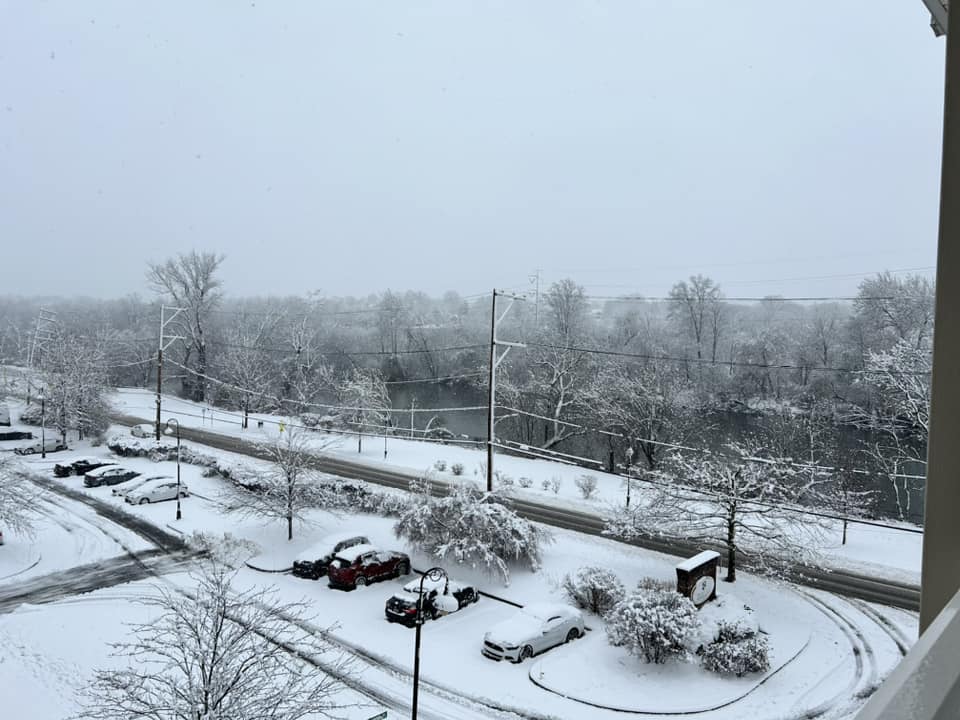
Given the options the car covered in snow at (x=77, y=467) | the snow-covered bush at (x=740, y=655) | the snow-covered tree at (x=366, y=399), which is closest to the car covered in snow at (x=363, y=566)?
the snow-covered bush at (x=740, y=655)

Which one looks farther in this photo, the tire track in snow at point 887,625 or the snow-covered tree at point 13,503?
the snow-covered tree at point 13,503

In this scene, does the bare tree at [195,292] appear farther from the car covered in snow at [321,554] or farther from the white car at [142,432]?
the car covered in snow at [321,554]

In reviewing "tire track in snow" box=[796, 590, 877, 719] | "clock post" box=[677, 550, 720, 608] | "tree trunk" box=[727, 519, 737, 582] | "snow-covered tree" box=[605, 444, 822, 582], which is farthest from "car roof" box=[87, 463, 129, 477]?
"tire track in snow" box=[796, 590, 877, 719]

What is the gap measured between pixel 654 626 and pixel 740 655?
1.77 metres

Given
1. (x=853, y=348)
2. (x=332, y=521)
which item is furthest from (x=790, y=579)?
(x=853, y=348)

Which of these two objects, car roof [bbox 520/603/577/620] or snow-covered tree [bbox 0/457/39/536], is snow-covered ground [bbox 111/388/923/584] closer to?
car roof [bbox 520/603/577/620]

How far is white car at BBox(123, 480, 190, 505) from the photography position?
26.7 metres

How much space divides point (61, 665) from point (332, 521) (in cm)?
1011

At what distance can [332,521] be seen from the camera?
930 inches

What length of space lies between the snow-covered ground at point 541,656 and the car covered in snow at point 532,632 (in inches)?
9.1

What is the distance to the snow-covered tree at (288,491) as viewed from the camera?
72.8 feet

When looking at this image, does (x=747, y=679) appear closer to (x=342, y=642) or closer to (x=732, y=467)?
(x=732, y=467)

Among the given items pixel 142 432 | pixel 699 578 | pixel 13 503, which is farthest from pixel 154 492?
pixel 699 578

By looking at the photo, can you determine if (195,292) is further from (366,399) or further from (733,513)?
(733,513)
